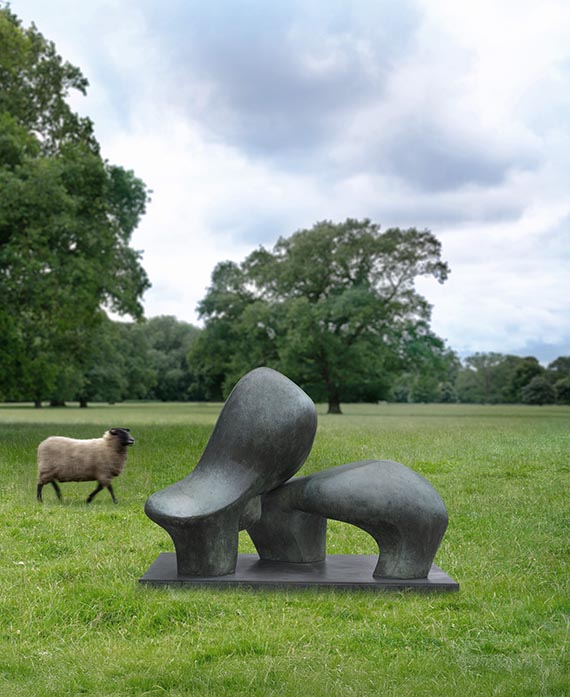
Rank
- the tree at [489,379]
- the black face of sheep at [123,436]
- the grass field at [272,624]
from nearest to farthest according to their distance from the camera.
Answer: the grass field at [272,624], the black face of sheep at [123,436], the tree at [489,379]

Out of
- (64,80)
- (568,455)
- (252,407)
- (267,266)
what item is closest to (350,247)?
(267,266)

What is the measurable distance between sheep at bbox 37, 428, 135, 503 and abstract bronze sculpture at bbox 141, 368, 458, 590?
16.0 feet

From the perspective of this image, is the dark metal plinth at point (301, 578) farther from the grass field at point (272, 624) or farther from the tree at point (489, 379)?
the tree at point (489, 379)

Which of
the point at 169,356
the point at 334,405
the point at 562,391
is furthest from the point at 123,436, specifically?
the point at 169,356

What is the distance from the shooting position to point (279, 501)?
26.2ft

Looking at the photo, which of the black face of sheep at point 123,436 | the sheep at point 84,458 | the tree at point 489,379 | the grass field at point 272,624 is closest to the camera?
the grass field at point 272,624

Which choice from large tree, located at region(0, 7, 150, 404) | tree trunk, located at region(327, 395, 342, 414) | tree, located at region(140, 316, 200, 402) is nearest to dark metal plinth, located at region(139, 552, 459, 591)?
large tree, located at region(0, 7, 150, 404)

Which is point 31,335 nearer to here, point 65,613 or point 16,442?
point 16,442

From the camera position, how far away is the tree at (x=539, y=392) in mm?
89625

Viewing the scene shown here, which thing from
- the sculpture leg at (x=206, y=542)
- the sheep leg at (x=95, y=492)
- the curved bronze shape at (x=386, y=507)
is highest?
the curved bronze shape at (x=386, y=507)

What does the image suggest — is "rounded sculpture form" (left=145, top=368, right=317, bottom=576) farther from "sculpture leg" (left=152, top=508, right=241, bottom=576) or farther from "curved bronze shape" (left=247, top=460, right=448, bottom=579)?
"curved bronze shape" (left=247, top=460, right=448, bottom=579)

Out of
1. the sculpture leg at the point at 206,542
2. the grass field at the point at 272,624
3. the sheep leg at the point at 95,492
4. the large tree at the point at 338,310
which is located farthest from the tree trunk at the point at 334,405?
the sculpture leg at the point at 206,542

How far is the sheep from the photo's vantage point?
12.5 metres

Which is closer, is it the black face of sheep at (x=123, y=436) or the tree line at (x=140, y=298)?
the black face of sheep at (x=123, y=436)
